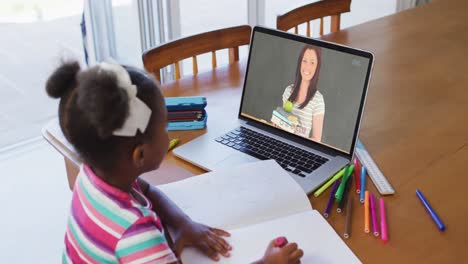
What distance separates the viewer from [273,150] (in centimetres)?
124

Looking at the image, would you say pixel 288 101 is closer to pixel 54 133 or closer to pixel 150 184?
pixel 150 184

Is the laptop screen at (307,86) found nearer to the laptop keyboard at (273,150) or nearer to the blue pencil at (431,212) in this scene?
the laptop keyboard at (273,150)

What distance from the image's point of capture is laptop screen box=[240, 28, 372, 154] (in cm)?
118

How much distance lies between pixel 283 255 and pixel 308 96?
1.48 feet

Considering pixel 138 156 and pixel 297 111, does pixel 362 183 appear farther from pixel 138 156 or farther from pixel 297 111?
pixel 138 156

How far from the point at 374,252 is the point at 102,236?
0.45 m

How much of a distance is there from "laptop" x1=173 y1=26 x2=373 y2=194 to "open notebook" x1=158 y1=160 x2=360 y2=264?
51 mm

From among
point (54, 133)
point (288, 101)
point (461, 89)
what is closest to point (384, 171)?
point (288, 101)

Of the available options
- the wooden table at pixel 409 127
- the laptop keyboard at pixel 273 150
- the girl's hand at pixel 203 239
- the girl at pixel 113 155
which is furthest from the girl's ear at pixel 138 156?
the laptop keyboard at pixel 273 150

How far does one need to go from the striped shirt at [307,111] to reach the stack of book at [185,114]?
0.71ft

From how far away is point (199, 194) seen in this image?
1.10 metres

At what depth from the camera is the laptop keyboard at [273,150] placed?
1.19 meters

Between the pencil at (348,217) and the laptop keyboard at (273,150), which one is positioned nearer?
the pencil at (348,217)

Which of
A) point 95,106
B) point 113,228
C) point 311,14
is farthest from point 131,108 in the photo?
point 311,14
